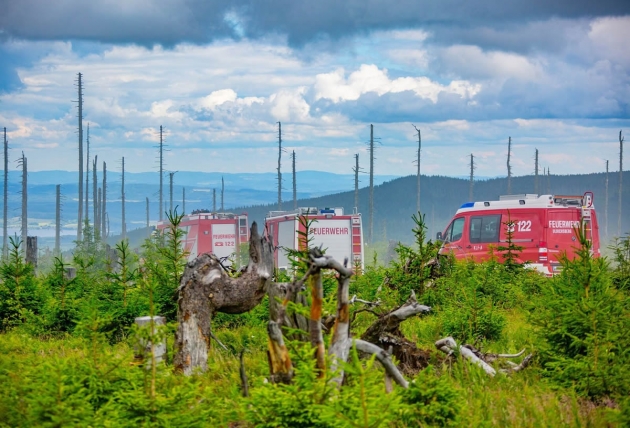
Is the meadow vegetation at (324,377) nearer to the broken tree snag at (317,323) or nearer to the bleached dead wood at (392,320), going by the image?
the broken tree snag at (317,323)

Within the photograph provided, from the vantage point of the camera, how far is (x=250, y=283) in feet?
32.0

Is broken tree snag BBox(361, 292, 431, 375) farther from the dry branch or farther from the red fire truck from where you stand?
the red fire truck

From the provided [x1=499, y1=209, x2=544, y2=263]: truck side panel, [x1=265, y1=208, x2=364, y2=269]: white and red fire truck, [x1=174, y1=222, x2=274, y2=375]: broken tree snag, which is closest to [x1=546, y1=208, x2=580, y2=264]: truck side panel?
[x1=499, y1=209, x2=544, y2=263]: truck side panel

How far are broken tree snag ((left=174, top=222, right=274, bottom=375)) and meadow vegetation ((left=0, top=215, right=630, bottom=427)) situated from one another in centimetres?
31

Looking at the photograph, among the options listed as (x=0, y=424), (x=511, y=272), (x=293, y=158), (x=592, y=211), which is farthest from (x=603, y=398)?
(x=293, y=158)

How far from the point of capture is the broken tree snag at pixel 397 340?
831 centimetres

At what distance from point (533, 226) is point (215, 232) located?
19087 millimetres

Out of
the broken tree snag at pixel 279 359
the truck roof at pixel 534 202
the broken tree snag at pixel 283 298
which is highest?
the truck roof at pixel 534 202

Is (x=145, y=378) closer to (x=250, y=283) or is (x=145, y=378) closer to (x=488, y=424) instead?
(x=488, y=424)

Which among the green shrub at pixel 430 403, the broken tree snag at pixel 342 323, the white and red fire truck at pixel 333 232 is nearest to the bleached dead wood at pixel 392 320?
the broken tree snag at pixel 342 323

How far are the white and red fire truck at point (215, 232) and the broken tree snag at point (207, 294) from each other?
104 feet

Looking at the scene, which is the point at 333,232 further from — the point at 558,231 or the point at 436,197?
the point at 436,197

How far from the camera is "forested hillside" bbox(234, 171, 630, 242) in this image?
117438 mm

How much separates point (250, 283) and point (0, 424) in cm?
425
